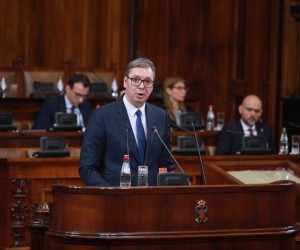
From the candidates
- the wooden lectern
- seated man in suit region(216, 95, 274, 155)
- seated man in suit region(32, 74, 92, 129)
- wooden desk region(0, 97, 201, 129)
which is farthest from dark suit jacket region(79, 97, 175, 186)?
wooden desk region(0, 97, 201, 129)

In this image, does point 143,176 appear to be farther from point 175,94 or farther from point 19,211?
point 175,94

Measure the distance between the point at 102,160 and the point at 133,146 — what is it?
19cm

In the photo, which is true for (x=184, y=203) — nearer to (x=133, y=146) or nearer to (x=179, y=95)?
(x=133, y=146)

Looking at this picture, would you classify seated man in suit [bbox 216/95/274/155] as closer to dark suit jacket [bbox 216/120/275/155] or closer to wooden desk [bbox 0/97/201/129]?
dark suit jacket [bbox 216/120/275/155]

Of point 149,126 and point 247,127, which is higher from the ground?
point 247,127

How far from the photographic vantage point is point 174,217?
16.1 feet

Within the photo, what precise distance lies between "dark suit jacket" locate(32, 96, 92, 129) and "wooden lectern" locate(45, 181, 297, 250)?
489 cm

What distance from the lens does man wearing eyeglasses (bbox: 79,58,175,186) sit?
5324mm

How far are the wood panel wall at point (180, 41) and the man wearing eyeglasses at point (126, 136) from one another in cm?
645

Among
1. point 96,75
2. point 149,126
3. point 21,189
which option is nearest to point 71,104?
point 96,75

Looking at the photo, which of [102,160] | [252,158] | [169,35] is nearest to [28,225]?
[102,160]

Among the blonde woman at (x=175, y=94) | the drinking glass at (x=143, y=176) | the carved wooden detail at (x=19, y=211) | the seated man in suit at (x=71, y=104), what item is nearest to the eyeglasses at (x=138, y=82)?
the drinking glass at (x=143, y=176)

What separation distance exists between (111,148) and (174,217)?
671mm

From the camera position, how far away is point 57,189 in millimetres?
4910
